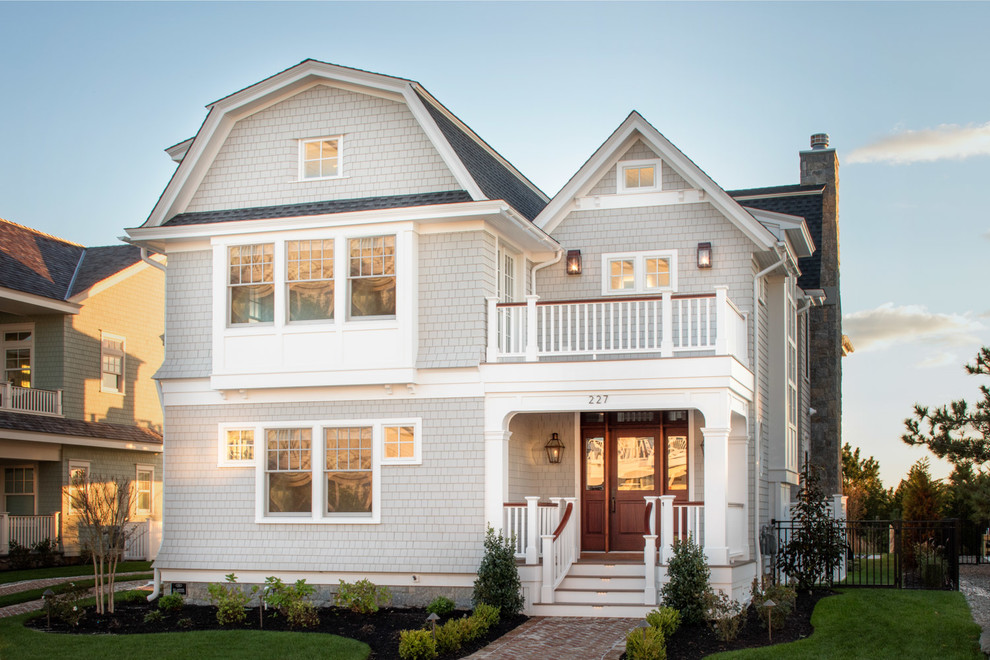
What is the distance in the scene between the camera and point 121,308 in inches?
1081

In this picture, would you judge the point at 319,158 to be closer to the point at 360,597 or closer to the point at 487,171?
the point at 487,171

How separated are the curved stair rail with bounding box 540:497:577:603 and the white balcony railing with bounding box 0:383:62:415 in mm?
14161

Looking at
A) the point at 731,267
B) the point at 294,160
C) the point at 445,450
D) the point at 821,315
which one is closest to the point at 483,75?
the point at 294,160

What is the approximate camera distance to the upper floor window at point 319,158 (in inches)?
671

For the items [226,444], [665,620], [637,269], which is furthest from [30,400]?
[665,620]

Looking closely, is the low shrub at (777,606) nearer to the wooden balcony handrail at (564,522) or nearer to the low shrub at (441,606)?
the wooden balcony handrail at (564,522)

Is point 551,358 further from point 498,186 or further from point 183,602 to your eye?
point 183,602

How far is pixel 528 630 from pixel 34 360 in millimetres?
17147

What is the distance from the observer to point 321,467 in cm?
1625

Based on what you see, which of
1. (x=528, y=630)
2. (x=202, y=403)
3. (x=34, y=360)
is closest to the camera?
(x=528, y=630)

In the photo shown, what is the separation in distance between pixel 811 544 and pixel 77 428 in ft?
56.3

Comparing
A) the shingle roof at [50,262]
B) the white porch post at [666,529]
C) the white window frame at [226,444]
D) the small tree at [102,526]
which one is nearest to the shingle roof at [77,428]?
the shingle roof at [50,262]

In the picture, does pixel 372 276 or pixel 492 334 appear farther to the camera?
pixel 372 276

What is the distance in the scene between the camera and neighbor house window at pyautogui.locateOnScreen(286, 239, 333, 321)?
1639 cm
